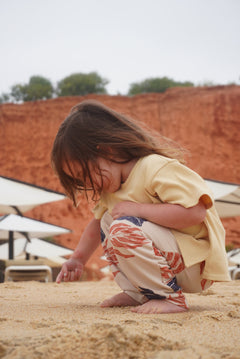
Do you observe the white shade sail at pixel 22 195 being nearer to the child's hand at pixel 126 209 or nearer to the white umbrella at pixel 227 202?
the white umbrella at pixel 227 202

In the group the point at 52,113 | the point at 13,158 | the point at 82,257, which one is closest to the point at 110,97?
the point at 52,113

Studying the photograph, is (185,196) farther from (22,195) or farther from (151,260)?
(22,195)

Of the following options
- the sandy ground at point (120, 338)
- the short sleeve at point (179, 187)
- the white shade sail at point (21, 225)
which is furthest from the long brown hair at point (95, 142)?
the white shade sail at point (21, 225)

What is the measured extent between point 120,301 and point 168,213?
501mm

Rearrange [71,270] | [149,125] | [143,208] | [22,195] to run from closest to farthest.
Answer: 1. [143,208]
2. [71,270]
3. [22,195]
4. [149,125]

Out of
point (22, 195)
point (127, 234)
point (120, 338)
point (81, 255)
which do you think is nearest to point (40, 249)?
point (22, 195)

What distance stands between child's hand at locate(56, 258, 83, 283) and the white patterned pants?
365 millimetres

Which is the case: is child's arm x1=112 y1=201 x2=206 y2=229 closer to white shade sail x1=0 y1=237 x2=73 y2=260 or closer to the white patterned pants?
the white patterned pants

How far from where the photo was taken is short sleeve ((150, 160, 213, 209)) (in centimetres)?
166

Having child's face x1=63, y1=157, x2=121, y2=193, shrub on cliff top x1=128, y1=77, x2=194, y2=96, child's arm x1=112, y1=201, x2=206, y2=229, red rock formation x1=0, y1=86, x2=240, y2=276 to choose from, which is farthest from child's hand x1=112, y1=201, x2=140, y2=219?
shrub on cliff top x1=128, y1=77, x2=194, y2=96

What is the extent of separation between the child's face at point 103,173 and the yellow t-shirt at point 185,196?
0.05 m

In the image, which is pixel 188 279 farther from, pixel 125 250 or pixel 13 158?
pixel 13 158

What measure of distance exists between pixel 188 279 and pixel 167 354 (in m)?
0.92

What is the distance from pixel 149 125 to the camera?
19531mm
